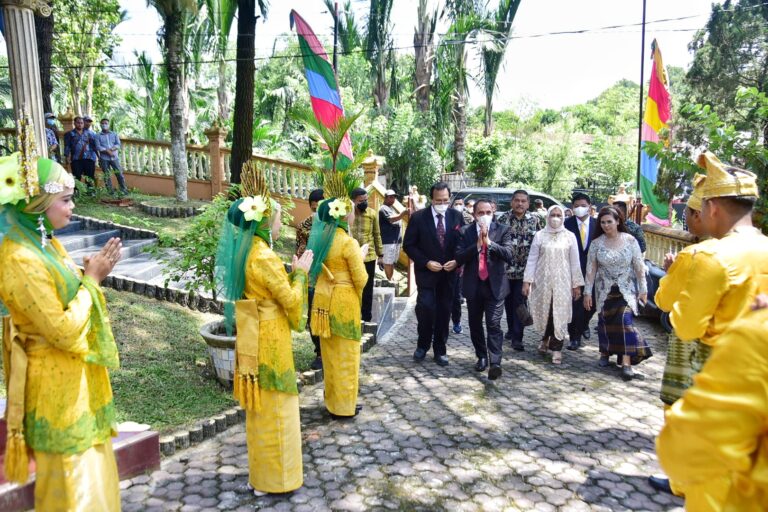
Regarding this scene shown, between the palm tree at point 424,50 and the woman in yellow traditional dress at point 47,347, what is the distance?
18745 millimetres

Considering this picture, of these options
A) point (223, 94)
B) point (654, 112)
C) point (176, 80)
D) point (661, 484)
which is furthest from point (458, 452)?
point (223, 94)

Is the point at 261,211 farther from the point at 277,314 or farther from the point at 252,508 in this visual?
the point at 252,508

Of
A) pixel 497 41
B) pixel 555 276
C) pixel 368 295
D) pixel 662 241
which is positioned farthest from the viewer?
pixel 497 41

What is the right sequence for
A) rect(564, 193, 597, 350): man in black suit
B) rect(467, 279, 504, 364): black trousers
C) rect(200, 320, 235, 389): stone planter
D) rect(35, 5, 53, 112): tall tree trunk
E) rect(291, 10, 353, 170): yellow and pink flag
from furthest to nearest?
rect(291, 10, 353, 170): yellow and pink flag, rect(35, 5, 53, 112): tall tree trunk, rect(564, 193, 597, 350): man in black suit, rect(467, 279, 504, 364): black trousers, rect(200, 320, 235, 389): stone planter

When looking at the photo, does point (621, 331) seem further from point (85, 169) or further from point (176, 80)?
point (85, 169)

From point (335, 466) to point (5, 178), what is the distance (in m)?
2.68

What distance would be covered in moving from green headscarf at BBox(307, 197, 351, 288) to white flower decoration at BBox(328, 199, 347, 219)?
3cm

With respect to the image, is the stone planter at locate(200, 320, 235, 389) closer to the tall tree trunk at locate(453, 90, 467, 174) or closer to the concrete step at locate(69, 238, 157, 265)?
the concrete step at locate(69, 238, 157, 265)

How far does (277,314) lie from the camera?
142 inches

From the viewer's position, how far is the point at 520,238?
6.90 metres

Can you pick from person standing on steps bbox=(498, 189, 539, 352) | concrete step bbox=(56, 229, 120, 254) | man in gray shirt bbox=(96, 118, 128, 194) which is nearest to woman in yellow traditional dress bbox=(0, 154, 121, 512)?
person standing on steps bbox=(498, 189, 539, 352)

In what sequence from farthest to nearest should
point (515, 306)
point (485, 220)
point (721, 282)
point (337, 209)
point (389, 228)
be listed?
point (389, 228) < point (515, 306) < point (485, 220) < point (337, 209) < point (721, 282)

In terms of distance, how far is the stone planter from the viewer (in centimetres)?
496

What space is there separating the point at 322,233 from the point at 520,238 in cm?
306
